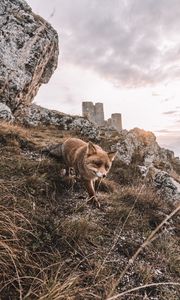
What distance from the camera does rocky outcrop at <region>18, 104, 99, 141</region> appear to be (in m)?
14.8

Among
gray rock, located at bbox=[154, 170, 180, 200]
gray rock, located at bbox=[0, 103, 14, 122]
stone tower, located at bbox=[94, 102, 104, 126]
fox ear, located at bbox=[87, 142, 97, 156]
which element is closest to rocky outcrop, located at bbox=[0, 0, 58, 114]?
gray rock, located at bbox=[0, 103, 14, 122]

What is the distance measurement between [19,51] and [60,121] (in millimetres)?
4053

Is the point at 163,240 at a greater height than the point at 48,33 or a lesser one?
lesser

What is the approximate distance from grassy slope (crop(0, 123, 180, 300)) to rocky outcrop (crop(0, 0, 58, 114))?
500 centimetres

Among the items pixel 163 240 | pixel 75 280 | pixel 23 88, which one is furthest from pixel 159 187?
pixel 75 280

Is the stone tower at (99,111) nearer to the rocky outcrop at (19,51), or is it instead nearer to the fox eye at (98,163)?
the rocky outcrop at (19,51)

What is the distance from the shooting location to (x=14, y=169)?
253 inches

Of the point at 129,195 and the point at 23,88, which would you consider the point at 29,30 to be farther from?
the point at 129,195

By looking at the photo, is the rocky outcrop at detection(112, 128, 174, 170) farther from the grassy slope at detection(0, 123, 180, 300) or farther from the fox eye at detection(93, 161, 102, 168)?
the fox eye at detection(93, 161, 102, 168)

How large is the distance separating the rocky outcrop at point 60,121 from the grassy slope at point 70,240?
694 cm

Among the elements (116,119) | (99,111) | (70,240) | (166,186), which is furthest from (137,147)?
(99,111)

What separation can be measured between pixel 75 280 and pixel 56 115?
13066 mm

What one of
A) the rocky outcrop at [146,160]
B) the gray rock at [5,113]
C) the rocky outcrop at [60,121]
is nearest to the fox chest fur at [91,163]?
the rocky outcrop at [146,160]

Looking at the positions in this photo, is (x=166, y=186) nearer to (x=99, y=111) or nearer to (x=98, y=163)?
(x=98, y=163)
